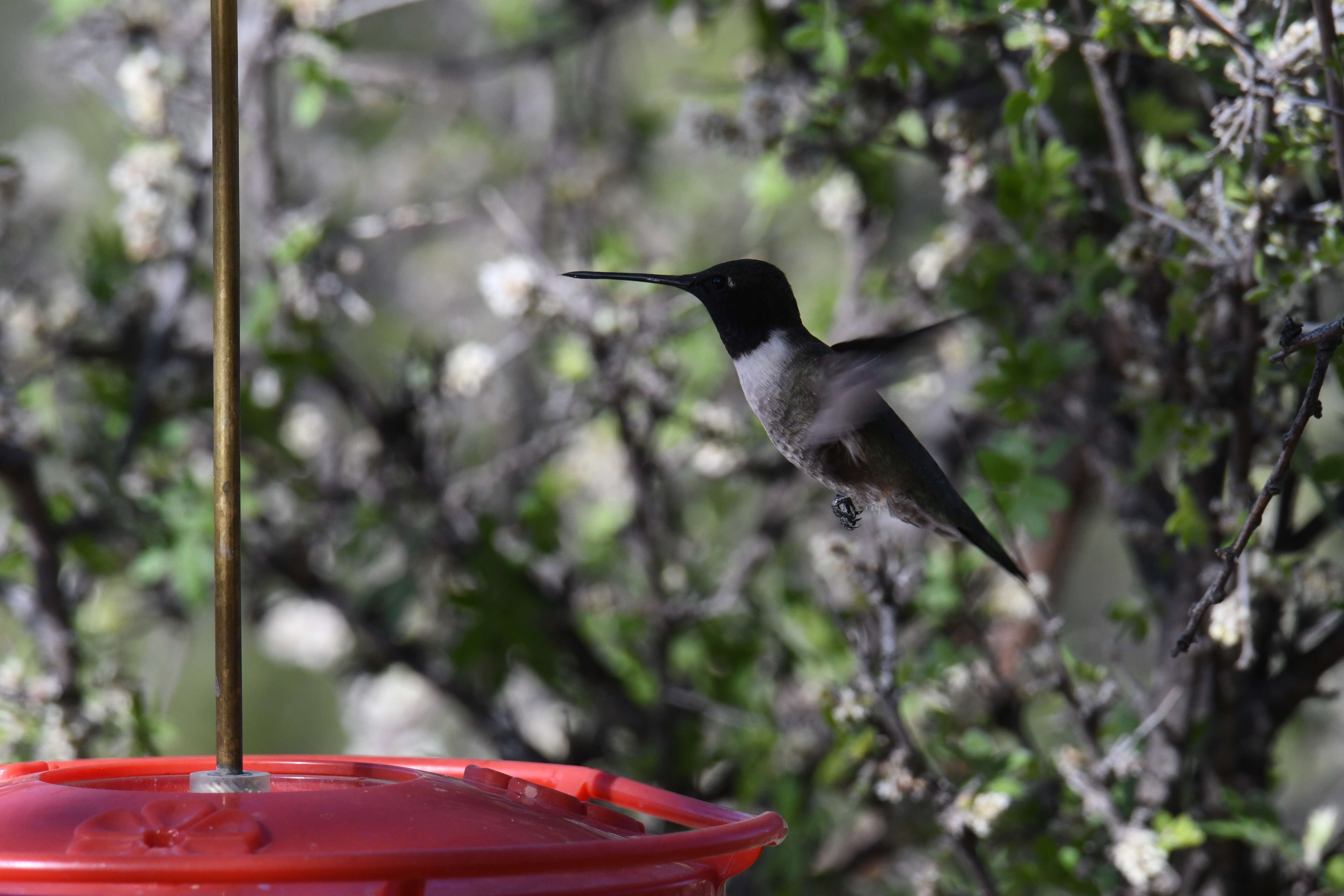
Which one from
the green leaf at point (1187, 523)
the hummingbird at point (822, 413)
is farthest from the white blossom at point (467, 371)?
the green leaf at point (1187, 523)

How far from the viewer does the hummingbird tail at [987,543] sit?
184 cm

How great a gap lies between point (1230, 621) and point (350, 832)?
1363 millimetres

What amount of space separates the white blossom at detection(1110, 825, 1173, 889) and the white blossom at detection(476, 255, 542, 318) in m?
1.73

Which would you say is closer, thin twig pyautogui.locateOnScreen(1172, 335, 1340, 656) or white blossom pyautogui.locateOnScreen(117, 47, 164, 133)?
thin twig pyautogui.locateOnScreen(1172, 335, 1340, 656)

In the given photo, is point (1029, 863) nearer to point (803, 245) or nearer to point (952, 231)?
point (952, 231)

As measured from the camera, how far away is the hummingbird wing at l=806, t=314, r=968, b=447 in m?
1.54

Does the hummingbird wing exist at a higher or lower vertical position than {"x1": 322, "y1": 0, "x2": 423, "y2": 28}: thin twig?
lower

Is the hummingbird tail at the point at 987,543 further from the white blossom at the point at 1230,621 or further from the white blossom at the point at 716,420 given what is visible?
the white blossom at the point at 716,420

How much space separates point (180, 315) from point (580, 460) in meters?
1.39

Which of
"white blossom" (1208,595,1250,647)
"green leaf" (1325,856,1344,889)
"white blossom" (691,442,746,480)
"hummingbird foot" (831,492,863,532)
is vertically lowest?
"green leaf" (1325,856,1344,889)

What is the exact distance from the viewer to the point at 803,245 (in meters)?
5.15

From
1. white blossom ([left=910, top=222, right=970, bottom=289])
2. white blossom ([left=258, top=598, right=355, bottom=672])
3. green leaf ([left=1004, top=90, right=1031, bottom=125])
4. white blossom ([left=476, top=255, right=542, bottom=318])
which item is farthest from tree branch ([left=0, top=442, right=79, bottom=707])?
green leaf ([left=1004, top=90, right=1031, bottom=125])

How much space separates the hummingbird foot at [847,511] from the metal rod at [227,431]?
36.7 inches

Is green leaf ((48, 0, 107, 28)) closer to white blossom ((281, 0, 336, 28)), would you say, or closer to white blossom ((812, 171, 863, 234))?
white blossom ((281, 0, 336, 28))
